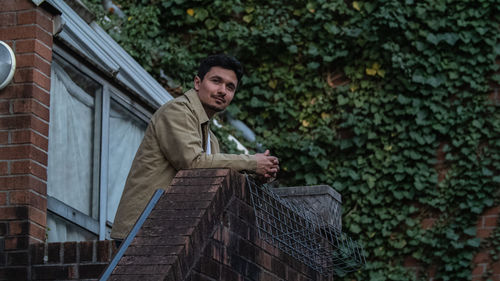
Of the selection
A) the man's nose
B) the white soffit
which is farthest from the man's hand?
the white soffit

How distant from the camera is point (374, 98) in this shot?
10.0m

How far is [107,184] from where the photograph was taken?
7.05 metres

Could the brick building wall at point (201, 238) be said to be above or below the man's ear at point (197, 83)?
below

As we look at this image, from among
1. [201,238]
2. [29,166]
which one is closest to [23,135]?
[29,166]

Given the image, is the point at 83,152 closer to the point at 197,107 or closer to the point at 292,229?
the point at 197,107

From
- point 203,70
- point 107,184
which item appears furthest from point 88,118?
point 203,70

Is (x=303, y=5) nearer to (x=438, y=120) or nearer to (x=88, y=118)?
(x=438, y=120)

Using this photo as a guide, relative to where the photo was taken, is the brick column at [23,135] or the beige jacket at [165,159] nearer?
the beige jacket at [165,159]

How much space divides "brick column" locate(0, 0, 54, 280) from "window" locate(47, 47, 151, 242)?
1.96ft

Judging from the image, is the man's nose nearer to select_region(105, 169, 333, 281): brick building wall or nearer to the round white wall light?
select_region(105, 169, 333, 281): brick building wall

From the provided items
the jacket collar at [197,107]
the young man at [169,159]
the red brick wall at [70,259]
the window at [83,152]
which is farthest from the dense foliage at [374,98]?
the young man at [169,159]

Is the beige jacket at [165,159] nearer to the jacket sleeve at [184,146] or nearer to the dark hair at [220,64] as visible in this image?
the jacket sleeve at [184,146]

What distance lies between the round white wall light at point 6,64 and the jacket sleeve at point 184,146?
1497 millimetres

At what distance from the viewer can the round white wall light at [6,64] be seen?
18.5 ft
